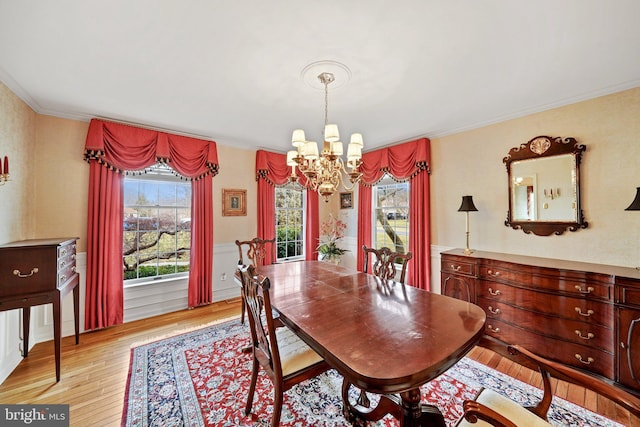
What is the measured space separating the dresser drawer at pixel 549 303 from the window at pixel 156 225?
3.97 meters

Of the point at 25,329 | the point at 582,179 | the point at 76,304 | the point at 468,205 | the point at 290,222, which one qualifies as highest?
the point at 582,179

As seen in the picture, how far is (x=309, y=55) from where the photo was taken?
70.2 inches

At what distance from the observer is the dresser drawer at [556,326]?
1.96 meters

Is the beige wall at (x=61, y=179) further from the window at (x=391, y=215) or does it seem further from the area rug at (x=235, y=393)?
the window at (x=391, y=215)

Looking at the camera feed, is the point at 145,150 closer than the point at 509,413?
No

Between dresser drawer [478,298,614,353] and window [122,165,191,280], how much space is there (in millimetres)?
4051

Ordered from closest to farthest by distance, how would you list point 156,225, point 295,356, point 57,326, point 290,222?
point 295,356 → point 57,326 → point 156,225 → point 290,222

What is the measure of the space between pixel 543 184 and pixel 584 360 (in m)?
1.68

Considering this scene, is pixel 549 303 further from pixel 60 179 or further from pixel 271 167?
pixel 60 179

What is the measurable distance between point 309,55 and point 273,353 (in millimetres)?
2007

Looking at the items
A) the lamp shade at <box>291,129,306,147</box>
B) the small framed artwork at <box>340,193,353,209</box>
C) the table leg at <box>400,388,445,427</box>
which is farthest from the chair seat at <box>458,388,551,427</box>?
the small framed artwork at <box>340,193,353,209</box>

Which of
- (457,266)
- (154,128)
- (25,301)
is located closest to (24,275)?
(25,301)

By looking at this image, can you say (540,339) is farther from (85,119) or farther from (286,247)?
(85,119)

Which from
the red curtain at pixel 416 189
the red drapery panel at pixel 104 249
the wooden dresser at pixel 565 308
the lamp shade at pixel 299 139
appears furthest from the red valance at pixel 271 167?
the wooden dresser at pixel 565 308
